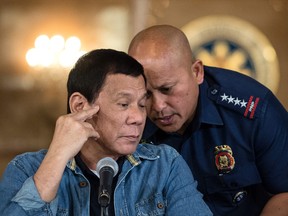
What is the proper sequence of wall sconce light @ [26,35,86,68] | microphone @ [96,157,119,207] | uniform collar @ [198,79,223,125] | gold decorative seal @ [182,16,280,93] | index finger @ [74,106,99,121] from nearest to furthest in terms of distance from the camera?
1. microphone @ [96,157,119,207]
2. index finger @ [74,106,99,121]
3. uniform collar @ [198,79,223,125]
4. gold decorative seal @ [182,16,280,93]
5. wall sconce light @ [26,35,86,68]

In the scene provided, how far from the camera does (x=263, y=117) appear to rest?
222cm

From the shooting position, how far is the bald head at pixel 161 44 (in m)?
2.19

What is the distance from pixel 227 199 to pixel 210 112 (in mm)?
391

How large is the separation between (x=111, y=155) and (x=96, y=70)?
12.1 inches

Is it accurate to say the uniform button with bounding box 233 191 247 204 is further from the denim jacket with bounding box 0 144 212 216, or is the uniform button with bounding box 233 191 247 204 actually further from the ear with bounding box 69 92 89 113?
the ear with bounding box 69 92 89 113

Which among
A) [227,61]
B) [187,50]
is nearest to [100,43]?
[227,61]

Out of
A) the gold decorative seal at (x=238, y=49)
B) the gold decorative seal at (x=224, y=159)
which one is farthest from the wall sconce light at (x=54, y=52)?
the gold decorative seal at (x=224, y=159)

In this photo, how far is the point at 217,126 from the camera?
2309mm

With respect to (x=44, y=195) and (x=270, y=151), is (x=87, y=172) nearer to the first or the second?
(x=44, y=195)

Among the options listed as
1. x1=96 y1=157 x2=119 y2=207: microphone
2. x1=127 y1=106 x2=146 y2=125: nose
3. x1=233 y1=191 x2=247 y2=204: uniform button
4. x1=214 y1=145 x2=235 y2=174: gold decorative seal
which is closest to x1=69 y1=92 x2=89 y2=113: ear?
x1=127 y1=106 x2=146 y2=125: nose

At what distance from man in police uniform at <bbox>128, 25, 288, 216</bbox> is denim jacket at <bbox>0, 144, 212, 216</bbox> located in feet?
1.20

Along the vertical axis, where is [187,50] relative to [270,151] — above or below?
above

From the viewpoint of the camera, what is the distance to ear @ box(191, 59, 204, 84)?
234 cm

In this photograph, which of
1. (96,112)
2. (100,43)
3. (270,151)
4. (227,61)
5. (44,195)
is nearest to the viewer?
(44,195)
